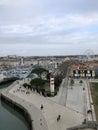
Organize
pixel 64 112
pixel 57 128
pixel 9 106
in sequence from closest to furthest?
pixel 57 128
pixel 64 112
pixel 9 106

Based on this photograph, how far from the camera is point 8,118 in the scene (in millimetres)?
25438

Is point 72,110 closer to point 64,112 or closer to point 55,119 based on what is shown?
point 64,112

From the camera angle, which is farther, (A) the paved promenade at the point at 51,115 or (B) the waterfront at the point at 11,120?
(B) the waterfront at the point at 11,120

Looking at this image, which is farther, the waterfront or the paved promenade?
the waterfront

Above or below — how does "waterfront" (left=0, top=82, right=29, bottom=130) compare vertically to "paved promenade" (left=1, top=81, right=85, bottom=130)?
below

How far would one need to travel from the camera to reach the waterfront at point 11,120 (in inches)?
854

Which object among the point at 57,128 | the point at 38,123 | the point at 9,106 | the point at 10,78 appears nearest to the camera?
the point at 57,128

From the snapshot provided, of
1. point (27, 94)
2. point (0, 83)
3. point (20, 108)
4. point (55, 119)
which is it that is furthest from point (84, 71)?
point (55, 119)

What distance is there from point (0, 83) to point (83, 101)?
3016 centimetres

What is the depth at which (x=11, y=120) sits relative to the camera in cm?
2448

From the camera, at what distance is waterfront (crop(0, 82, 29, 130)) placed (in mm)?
21688

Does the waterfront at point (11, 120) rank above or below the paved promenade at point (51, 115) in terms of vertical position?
below

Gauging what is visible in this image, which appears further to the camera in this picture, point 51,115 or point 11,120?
point 11,120

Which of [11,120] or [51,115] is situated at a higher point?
[51,115]
